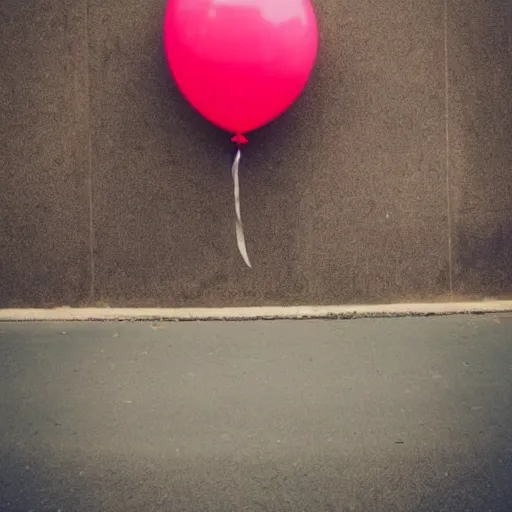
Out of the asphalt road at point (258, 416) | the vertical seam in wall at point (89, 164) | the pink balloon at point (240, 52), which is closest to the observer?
the asphalt road at point (258, 416)

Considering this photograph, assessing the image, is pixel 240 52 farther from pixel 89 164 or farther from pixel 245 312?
pixel 245 312

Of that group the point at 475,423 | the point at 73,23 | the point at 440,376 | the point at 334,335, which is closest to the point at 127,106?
the point at 73,23

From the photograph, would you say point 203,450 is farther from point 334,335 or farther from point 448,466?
point 334,335

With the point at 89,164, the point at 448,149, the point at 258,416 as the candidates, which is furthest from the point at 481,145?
the point at 89,164

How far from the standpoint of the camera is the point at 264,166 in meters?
3.41

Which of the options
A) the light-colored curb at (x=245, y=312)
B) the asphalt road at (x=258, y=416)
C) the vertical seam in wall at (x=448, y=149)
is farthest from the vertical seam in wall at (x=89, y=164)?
the vertical seam in wall at (x=448, y=149)

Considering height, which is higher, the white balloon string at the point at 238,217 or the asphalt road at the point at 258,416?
the white balloon string at the point at 238,217

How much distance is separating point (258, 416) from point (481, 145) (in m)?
2.12

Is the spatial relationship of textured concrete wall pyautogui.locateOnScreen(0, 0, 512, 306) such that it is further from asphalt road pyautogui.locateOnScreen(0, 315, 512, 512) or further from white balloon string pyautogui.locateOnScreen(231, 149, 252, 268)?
asphalt road pyautogui.locateOnScreen(0, 315, 512, 512)

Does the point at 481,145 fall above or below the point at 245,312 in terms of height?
above

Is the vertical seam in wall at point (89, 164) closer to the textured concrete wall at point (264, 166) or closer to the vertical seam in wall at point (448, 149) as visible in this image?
the textured concrete wall at point (264, 166)

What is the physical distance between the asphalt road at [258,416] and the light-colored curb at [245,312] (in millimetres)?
70

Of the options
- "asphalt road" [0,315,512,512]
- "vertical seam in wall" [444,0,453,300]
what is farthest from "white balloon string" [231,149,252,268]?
"vertical seam in wall" [444,0,453,300]

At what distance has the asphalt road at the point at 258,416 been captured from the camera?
1.90m
